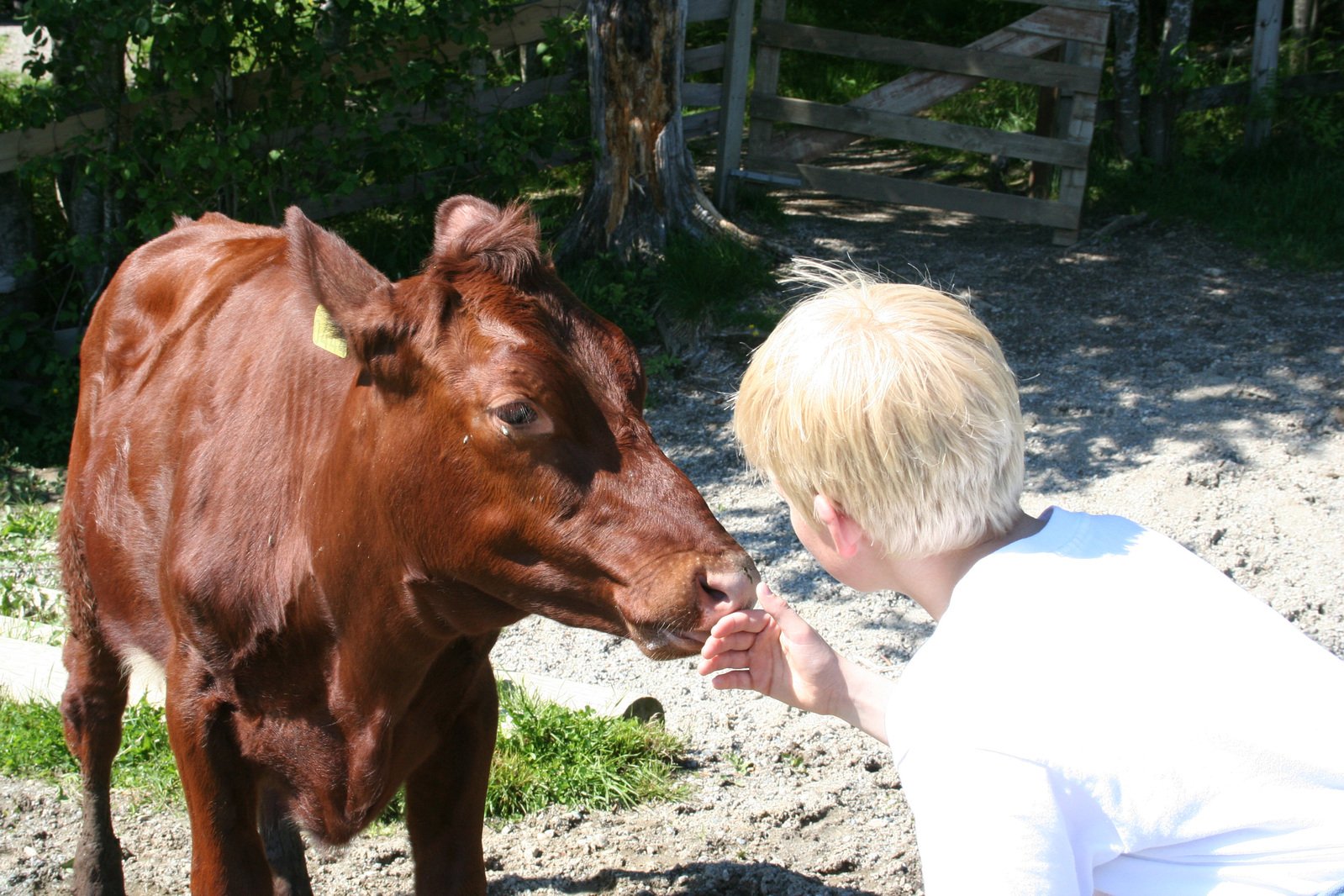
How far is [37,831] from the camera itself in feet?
12.0

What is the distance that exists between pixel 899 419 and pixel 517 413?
864mm

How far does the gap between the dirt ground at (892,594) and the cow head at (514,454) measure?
141 centimetres

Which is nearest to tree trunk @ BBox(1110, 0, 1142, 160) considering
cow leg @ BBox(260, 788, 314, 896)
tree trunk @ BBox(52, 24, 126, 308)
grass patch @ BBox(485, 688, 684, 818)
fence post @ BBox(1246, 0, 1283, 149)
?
fence post @ BBox(1246, 0, 1283, 149)

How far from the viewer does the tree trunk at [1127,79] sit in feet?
28.4

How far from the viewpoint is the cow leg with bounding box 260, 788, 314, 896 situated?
3.25 metres

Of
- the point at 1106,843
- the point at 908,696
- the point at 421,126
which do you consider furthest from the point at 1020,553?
the point at 421,126

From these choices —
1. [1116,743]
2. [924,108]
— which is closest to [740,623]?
[1116,743]

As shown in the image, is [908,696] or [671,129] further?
[671,129]

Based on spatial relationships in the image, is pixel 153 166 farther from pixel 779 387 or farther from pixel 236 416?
pixel 779 387

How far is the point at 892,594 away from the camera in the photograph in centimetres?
495

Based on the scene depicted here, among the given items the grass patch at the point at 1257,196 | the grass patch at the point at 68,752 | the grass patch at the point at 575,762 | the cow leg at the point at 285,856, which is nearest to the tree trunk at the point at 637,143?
the grass patch at the point at 1257,196

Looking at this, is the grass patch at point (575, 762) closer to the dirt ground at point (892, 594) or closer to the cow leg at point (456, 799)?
the dirt ground at point (892, 594)

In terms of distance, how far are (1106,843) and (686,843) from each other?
224 cm

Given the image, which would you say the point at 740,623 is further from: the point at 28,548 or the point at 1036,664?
the point at 28,548
